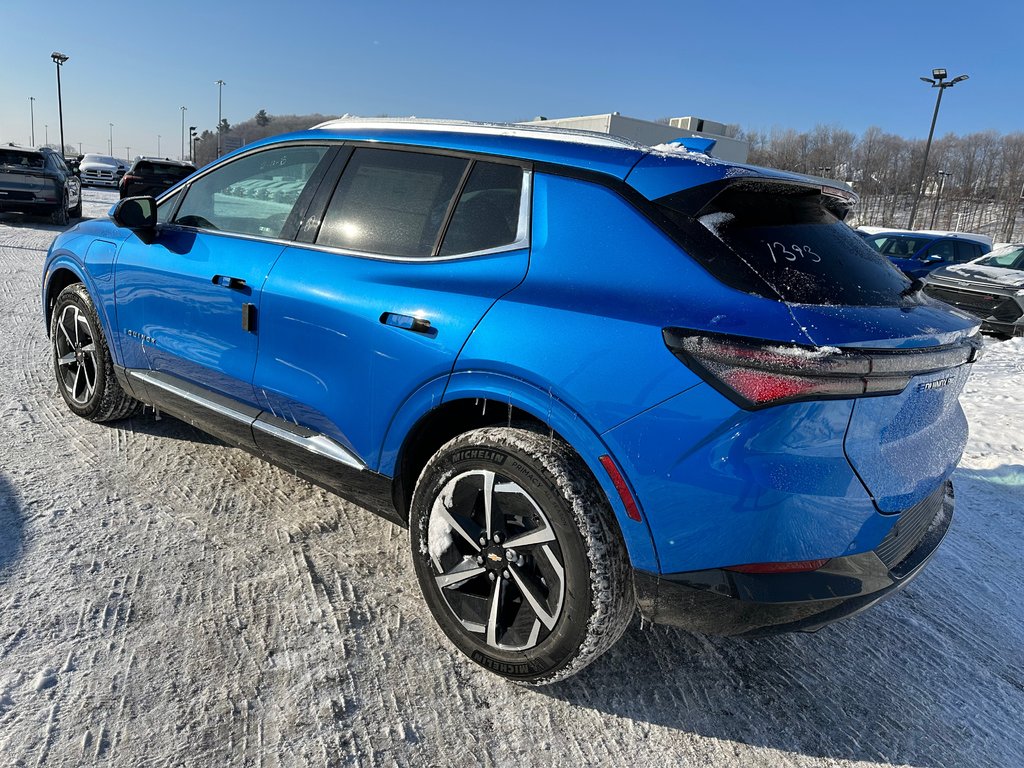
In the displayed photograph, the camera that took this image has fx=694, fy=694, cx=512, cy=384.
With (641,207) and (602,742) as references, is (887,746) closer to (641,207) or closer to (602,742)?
(602,742)

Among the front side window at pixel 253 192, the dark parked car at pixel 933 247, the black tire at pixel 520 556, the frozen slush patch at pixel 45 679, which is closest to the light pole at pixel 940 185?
the dark parked car at pixel 933 247

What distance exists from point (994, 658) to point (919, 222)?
7232 centimetres

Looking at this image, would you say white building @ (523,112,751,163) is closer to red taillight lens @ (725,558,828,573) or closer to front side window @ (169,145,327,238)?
front side window @ (169,145,327,238)

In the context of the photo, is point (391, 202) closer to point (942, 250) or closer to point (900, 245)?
point (942, 250)

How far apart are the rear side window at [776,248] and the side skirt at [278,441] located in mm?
1438

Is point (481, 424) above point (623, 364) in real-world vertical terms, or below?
below

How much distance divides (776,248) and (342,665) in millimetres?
1938

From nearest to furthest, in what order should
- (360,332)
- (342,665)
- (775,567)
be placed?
1. (775,567)
2. (342,665)
3. (360,332)

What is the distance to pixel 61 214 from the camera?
15.0m

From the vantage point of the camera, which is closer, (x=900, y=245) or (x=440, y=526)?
(x=440, y=526)

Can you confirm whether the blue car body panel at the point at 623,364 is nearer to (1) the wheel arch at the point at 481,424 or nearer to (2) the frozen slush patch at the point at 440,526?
(1) the wheel arch at the point at 481,424

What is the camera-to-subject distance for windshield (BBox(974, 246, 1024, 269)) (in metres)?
12.8

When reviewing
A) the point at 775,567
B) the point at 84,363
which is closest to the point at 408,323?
the point at 775,567

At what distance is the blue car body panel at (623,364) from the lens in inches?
72.4
